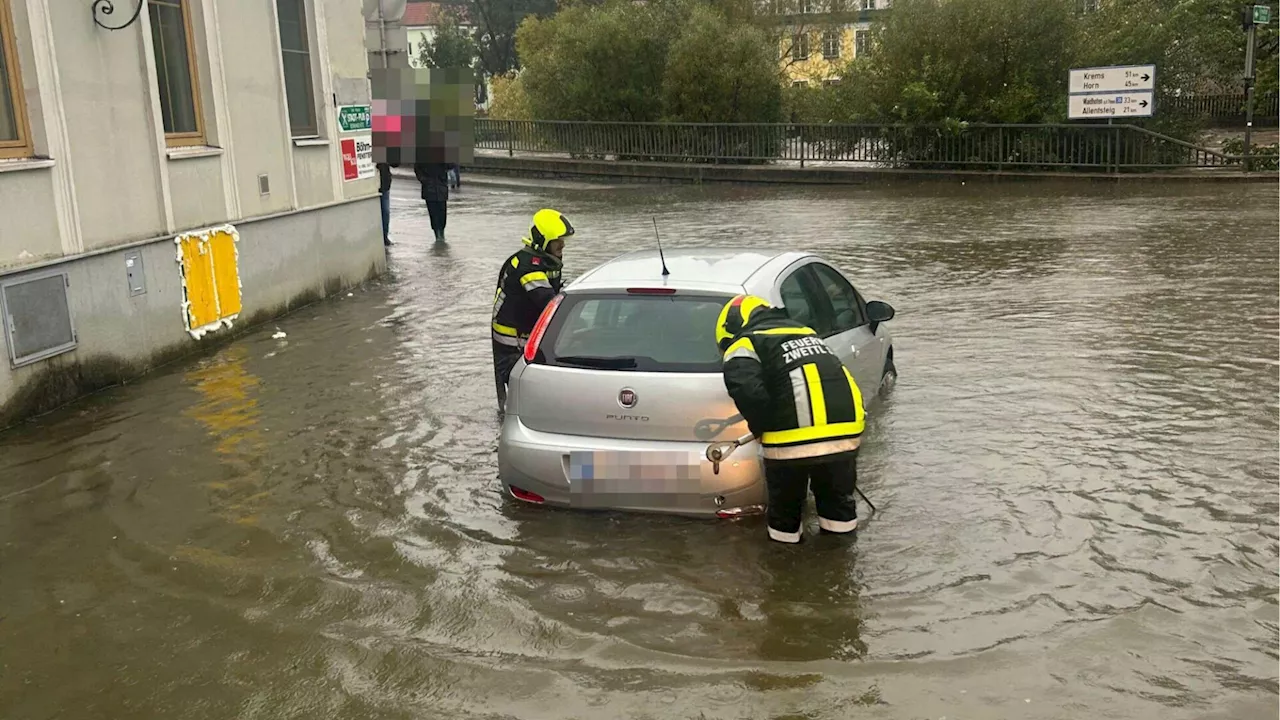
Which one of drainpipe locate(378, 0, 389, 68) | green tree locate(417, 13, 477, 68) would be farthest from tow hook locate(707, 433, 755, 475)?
green tree locate(417, 13, 477, 68)

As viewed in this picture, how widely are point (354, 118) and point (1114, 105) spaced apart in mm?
18498

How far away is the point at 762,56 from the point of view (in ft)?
105

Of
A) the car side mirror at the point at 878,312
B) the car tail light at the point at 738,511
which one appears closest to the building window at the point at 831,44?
the car side mirror at the point at 878,312

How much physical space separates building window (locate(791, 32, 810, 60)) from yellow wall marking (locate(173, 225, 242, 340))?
155 ft

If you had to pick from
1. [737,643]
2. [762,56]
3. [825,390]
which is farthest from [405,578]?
[762,56]

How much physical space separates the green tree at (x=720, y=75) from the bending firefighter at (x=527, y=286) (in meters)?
25.0

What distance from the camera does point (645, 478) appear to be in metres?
5.73

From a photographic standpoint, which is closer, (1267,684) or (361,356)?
(1267,684)

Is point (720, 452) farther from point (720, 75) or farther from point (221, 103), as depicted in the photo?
point (720, 75)

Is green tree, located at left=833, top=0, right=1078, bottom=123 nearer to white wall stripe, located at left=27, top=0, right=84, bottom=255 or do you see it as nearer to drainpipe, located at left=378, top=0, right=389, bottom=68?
drainpipe, located at left=378, top=0, right=389, bottom=68

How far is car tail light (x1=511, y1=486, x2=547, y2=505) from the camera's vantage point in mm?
6062

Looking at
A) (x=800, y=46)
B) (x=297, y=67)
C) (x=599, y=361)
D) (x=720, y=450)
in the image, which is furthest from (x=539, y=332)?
(x=800, y=46)

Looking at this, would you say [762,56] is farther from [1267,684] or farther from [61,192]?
[1267,684]

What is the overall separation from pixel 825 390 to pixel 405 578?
2190mm
